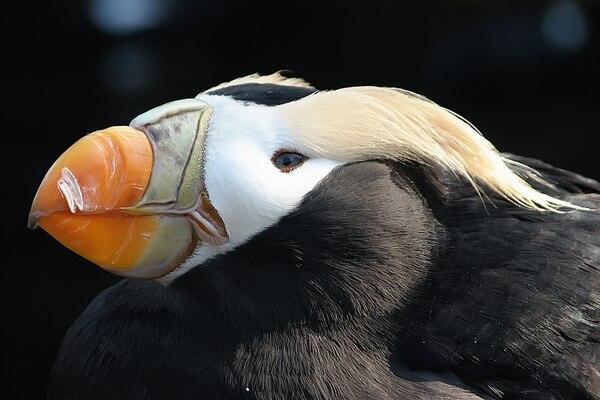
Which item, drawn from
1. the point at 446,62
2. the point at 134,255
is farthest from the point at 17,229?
the point at 134,255

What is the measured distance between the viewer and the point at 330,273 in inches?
90.4

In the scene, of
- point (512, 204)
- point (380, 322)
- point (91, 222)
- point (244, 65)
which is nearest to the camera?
point (91, 222)

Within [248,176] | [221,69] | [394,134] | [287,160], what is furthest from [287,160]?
[221,69]

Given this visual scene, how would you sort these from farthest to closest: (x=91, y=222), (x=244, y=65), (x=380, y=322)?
1. (x=244, y=65)
2. (x=380, y=322)
3. (x=91, y=222)

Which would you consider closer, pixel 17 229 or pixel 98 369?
pixel 98 369

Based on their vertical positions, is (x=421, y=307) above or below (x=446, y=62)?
above

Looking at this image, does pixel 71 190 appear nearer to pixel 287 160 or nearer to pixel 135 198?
pixel 135 198

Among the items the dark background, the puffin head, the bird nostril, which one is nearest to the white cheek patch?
the puffin head

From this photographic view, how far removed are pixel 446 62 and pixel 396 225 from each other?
3.58 meters

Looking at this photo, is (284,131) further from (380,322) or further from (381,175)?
(380,322)

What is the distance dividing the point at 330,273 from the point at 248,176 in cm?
28

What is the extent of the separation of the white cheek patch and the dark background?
2.75 meters

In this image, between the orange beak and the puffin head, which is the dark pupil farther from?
the orange beak

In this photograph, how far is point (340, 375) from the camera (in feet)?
7.54
